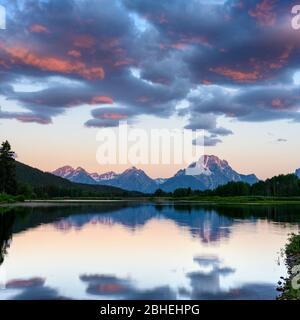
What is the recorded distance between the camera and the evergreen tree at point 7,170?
17050 cm

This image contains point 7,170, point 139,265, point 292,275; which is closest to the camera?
point 292,275

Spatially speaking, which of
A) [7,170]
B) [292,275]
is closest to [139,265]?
[292,275]

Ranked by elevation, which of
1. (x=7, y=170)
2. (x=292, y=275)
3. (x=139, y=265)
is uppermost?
(x=7, y=170)

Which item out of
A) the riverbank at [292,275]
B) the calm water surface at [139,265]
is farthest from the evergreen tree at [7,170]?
the riverbank at [292,275]

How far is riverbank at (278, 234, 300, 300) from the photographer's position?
24.6m

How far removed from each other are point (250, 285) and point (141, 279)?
7.77m

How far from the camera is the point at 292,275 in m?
30.8

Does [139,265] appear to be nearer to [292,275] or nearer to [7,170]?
[292,275]

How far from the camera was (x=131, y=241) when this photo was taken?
5300cm

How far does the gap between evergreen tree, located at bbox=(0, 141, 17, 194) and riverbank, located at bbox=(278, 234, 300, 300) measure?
473ft

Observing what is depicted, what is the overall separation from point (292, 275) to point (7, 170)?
156785mm

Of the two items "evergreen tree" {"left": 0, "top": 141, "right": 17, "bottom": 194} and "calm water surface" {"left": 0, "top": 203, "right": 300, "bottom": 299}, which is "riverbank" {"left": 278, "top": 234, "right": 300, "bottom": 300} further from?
"evergreen tree" {"left": 0, "top": 141, "right": 17, "bottom": 194}
